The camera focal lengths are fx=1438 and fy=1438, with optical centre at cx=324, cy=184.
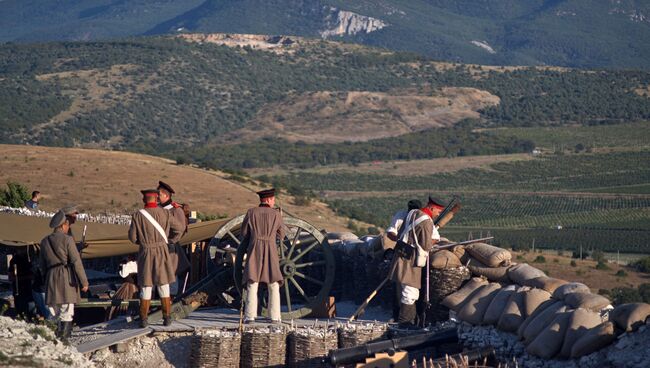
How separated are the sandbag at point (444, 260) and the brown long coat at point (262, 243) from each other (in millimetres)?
1597

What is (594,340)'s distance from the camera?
39.4 feet

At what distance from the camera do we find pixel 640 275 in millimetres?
38250

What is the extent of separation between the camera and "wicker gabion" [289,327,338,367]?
561 inches

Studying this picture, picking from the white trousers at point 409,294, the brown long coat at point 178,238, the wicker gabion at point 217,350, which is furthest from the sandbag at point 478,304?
the brown long coat at point 178,238

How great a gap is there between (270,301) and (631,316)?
4446 millimetres

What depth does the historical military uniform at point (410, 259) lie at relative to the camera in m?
14.6

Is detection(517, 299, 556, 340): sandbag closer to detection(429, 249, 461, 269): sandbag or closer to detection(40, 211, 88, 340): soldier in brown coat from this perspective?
detection(429, 249, 461, 269): sandbag

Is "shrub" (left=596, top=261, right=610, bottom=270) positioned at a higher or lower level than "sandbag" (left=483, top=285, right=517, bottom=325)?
lower

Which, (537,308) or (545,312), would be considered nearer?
(545,312)

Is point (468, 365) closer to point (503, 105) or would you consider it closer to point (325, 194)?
point (325, 194)

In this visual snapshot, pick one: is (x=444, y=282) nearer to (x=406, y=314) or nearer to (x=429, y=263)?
(x=429, y=263)

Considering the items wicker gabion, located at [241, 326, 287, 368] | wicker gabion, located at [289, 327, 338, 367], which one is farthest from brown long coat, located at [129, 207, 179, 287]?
wicker gabion, located at [289, 327, 338, 367]

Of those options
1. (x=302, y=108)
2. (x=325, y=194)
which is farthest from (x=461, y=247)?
(x=302, y=108)

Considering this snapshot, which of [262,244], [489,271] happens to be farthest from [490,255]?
[262,244]
